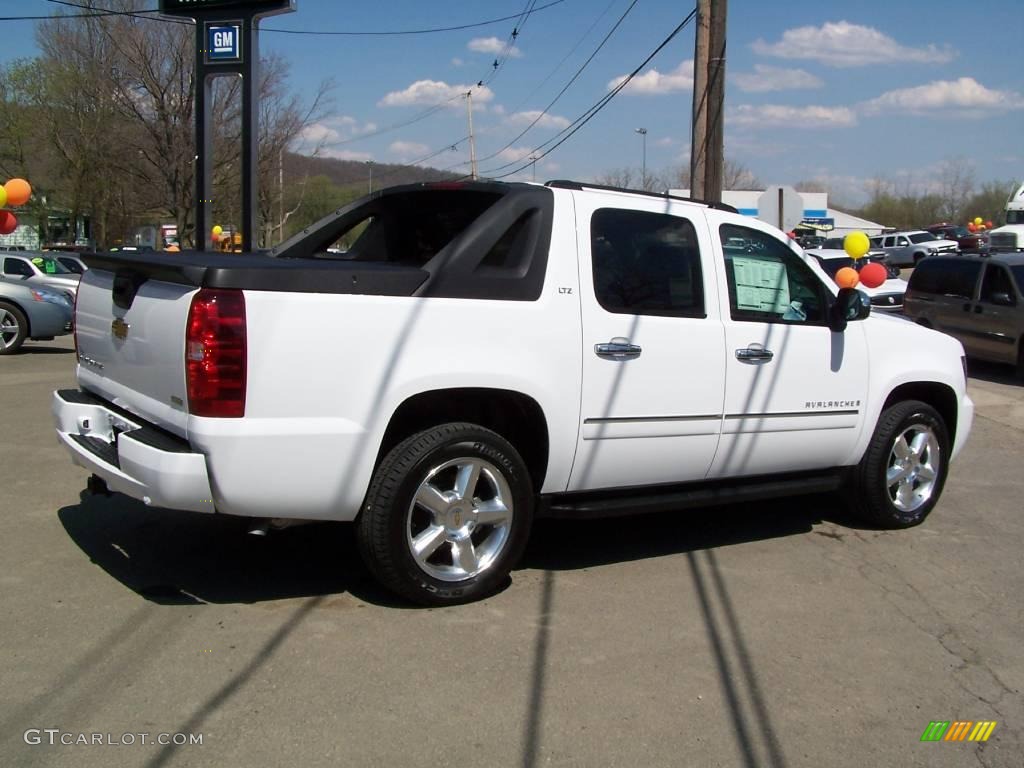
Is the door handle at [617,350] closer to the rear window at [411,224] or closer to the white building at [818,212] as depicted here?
the rear window at [411,224]

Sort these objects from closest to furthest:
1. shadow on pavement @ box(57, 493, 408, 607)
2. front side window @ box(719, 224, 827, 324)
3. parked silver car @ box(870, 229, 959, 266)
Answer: shadow on pavement @ box(57, 493, 408, 607), front side window @ box(719, 224, 827, 324), parked silver car @ box(870, 229, 959, 266)

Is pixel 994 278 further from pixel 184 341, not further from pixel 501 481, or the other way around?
pixel 184 341

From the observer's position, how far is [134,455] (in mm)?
3904

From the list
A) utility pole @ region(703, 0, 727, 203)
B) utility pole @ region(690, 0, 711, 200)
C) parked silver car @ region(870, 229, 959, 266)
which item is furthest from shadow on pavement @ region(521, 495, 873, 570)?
parked silver car @ region(870, 229, 959, 266)

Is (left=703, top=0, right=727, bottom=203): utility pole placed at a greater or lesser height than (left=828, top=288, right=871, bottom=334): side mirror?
greater

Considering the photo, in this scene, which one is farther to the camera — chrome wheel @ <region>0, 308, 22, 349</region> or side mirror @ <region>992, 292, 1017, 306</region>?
chrome wheel @ <region>0, 308, 22, 349</region>

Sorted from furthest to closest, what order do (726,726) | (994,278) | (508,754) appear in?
(994,278)
(726,726)
(508,754)

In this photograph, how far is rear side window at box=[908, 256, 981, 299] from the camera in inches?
547

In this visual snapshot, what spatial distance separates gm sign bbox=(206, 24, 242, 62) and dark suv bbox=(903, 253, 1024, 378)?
1053 centimetres

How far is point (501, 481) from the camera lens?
14.5ft

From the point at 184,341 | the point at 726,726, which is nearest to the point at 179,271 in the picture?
the point at 184,341

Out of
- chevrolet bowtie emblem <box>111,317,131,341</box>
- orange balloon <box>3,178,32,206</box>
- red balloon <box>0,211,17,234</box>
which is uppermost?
orange balloon <box>3,178,32,206</box>

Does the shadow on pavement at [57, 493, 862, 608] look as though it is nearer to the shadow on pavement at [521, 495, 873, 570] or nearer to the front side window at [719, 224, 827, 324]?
the shadow on pavement at [521, 495, 873, 570]

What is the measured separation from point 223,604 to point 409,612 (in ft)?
2.79
